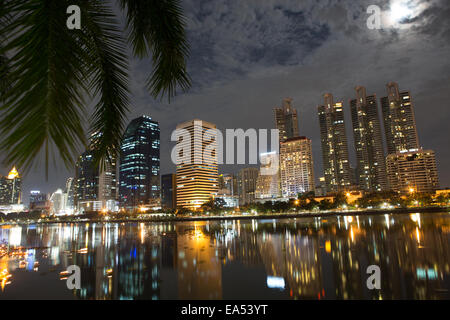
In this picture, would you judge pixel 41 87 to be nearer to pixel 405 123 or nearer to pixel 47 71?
pixel 47 71

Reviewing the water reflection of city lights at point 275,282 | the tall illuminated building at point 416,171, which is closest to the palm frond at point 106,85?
the water reflection of city lights at point 275,282

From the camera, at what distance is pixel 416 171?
15212cm

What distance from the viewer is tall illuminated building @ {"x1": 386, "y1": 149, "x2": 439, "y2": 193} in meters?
149

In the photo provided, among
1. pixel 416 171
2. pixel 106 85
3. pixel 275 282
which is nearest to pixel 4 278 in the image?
pixel 275 282

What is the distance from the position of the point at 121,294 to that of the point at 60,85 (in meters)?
13.7

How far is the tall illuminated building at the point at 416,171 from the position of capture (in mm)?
149250

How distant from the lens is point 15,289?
47.3 feet

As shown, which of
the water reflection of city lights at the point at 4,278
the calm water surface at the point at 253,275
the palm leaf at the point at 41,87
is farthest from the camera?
the water reflection of city lights at the point at 4,278

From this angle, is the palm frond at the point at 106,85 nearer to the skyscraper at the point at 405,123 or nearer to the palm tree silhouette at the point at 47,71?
the palm tree silhouette at the point at 47,71

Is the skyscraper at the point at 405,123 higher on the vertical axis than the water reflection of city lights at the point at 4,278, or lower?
higher

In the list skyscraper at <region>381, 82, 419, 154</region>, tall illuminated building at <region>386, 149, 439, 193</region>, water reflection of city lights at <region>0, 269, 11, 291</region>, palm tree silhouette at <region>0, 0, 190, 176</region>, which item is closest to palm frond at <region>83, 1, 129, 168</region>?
palm tree silhouette at <region>0, 0, 190, 176</region>
